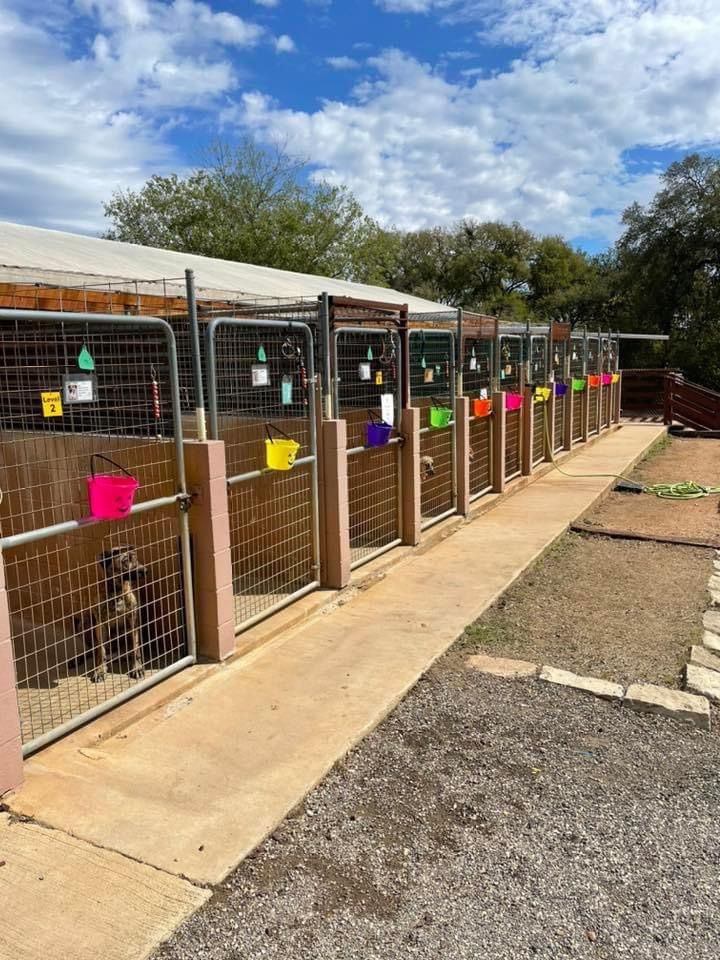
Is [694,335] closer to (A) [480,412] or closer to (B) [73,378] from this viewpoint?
(A) [480,412]

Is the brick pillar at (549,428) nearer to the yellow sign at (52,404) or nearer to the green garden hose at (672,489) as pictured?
the green garden hose at (672,489)

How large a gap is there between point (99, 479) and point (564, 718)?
99.4 inches

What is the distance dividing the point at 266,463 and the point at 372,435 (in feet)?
3.83

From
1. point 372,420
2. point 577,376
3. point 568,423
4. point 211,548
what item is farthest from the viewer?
point 577,376

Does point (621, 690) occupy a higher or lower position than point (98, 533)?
lower

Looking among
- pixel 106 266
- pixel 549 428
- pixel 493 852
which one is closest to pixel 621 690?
pixel 493 852

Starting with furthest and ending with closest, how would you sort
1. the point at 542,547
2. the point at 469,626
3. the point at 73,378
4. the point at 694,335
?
1. the point at 694,335
2. the point at 542,547
3. the point at 469,626
4. the point at 73,378

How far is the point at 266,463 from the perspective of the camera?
5117 millimetres

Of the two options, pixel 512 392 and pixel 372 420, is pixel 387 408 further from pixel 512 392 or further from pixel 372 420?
pixel 512 392

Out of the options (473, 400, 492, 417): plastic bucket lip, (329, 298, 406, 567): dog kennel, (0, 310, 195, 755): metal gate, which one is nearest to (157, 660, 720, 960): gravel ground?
(0, 310, 195, 755): metal gate

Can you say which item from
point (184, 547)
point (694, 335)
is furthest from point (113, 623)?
point (694, 335)

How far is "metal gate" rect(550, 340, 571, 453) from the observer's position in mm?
11566

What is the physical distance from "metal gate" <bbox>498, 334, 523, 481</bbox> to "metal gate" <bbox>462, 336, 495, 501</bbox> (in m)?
0.48

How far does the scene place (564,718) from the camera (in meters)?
3.69
